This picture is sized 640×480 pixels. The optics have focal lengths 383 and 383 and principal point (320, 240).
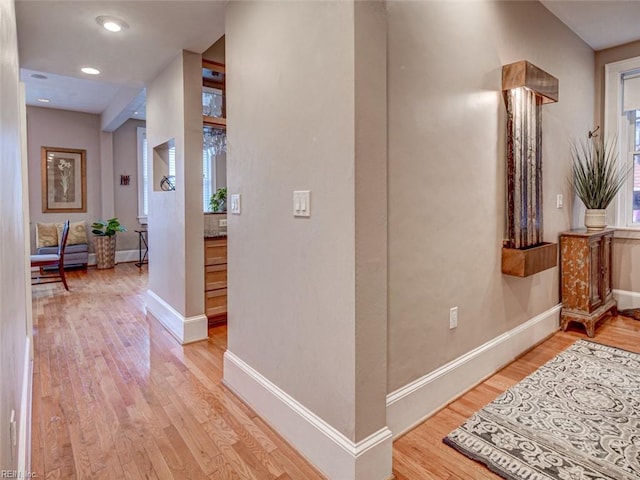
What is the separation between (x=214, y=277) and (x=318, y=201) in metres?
2.24

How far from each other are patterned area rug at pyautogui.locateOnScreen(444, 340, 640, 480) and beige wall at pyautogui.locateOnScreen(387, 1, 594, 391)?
370mm

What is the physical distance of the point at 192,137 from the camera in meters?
3.20

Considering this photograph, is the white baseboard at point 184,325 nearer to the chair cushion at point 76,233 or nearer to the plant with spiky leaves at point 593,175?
the plant with spiky leaves at point 593,175

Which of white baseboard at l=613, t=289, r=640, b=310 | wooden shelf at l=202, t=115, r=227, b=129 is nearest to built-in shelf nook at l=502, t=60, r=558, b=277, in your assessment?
white baseboard at l=613, t=289, r=640, b=310

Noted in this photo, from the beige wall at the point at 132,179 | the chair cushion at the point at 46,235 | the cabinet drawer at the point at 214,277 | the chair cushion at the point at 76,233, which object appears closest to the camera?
the cabinet drawer at the point at 214,277

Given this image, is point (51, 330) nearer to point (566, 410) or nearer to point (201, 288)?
point (201, 288)

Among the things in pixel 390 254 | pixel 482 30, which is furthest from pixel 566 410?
pixel 482 30

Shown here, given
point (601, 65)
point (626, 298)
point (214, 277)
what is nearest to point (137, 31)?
point (214, 277)

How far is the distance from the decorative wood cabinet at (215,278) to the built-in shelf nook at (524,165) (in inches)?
95.3

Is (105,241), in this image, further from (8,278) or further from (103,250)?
(8,278)

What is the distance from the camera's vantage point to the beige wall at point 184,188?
317 centimetres

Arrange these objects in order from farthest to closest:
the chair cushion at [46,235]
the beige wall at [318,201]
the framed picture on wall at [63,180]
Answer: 1. the framed picture on wall at [63,180]
2. the chair cushion at [46,235]
3. the beige wall at [318,201]

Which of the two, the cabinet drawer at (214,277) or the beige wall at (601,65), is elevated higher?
the beige wall at (601,65)

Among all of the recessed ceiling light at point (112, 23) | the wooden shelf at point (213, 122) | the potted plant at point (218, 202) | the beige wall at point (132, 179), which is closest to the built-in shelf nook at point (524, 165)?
the wooden shelf at point (213, 122)
